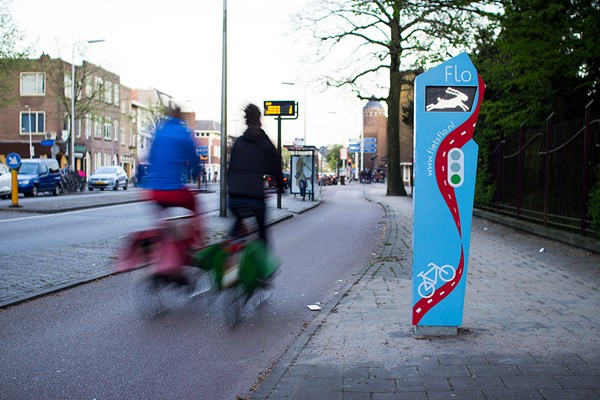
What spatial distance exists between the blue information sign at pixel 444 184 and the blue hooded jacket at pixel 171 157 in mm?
2482

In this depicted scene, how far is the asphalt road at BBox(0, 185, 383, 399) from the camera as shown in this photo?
4.18 metres

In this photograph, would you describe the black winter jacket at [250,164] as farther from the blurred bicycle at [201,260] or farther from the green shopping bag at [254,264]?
the green shopping bag at [254,264]

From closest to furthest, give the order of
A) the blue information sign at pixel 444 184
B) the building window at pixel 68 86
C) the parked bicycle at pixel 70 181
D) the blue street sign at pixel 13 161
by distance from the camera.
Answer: the blue information sign at pixel 444 184 → the blue street sign at pixel 13 161 → the parked bicycle at pixel 70 181 → the building window at pixel 68 86

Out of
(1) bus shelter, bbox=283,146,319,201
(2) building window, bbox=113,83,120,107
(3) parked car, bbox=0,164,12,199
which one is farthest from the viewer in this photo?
(2) building window, bbox=113,83,120,107

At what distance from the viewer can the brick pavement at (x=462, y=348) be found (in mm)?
3830

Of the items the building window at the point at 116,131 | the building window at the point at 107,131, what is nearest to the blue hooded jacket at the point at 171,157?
the building window at the point at 107,131

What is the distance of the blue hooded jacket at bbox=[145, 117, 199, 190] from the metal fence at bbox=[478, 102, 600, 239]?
7.16 m

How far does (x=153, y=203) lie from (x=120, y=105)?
67.5 meters

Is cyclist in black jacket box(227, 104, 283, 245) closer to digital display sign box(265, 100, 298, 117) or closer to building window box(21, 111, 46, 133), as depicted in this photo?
digital display sign box(265, 100, 298, 117)

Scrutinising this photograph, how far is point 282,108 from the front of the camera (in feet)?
72.1

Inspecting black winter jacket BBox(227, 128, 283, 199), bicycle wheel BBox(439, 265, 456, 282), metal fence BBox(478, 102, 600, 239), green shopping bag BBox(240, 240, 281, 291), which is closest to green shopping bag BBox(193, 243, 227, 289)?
green shopping bag BBox(240, 240, 281, 291)

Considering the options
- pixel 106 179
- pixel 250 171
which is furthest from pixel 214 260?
pixel 106 179

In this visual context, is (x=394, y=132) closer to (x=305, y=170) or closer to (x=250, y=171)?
(x=305, y=170)

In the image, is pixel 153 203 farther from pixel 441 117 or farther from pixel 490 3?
pixel 490 3
